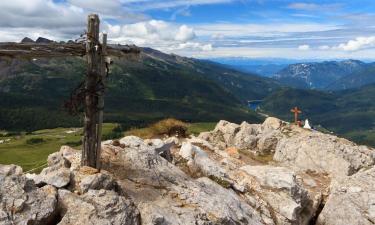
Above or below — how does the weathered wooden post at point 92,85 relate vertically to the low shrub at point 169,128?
above

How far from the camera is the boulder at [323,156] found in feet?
133

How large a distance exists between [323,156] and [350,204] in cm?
1362

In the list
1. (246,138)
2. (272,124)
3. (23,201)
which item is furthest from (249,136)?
(23,201)

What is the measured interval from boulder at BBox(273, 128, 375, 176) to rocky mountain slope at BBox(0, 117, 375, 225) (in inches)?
15.6

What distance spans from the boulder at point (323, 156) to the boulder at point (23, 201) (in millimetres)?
29383

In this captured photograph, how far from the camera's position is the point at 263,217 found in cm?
2461

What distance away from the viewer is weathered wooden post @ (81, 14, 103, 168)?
66.6 ft

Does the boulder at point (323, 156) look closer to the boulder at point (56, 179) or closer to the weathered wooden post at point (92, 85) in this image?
the weathered wooden post at point (92, 85)

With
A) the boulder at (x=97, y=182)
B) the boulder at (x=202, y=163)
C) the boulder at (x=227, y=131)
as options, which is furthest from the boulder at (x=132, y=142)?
the boulder at (x=227, y=131)

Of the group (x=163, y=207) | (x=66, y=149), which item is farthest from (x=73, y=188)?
(x=66, y=149)

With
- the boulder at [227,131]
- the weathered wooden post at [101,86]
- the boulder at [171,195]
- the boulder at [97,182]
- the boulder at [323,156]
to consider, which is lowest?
the boulder at [227,131]

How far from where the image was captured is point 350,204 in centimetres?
2814

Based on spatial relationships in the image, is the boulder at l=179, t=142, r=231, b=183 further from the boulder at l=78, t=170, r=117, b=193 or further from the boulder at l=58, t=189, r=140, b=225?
the boulder at l=58, t=189, r=140, b=225

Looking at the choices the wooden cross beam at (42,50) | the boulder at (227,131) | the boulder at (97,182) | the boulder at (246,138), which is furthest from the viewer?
the boulder at (227,131)
